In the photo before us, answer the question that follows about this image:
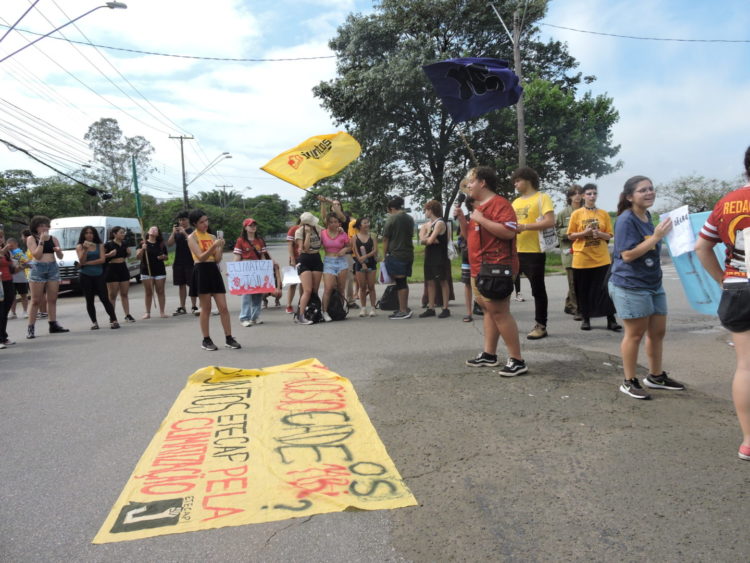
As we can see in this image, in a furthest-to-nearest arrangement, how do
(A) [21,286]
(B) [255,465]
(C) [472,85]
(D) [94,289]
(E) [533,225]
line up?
(A) [21,286]
(D) [94,289]
(C) [472,85]
(E) [533,225]
(B) [255,465]

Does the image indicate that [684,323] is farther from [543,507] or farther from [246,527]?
[246,527]

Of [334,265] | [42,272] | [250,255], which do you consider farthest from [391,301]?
[42,272]

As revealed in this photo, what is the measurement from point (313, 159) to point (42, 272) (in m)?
4.65

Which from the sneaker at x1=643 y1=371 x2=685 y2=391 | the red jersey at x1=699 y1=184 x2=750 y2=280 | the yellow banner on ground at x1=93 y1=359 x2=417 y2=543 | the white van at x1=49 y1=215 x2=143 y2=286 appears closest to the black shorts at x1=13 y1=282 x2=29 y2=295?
the white van at x1=49 y1=215 x2=143 y2=286

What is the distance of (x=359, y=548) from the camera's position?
2.40 meters

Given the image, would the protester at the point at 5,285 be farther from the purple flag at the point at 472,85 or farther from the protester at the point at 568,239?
the protester at the point at 568,239

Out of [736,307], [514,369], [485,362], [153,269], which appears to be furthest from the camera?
[153,269]

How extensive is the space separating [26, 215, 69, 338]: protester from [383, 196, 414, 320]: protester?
17.0 ft

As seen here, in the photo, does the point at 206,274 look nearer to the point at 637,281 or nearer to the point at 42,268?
the point at 42,268

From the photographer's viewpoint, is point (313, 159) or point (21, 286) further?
point (21, 286)

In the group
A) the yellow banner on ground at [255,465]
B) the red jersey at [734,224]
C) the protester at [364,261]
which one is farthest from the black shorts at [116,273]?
the red jersey at [734,224]

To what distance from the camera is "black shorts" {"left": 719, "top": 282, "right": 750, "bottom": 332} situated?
2984 millimetres

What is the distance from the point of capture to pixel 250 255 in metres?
9.40

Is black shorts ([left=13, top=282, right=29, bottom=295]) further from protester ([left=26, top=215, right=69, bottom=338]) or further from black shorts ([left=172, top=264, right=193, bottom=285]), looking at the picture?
black shorts ([left=172, top=264, right=193, bottom=285])
